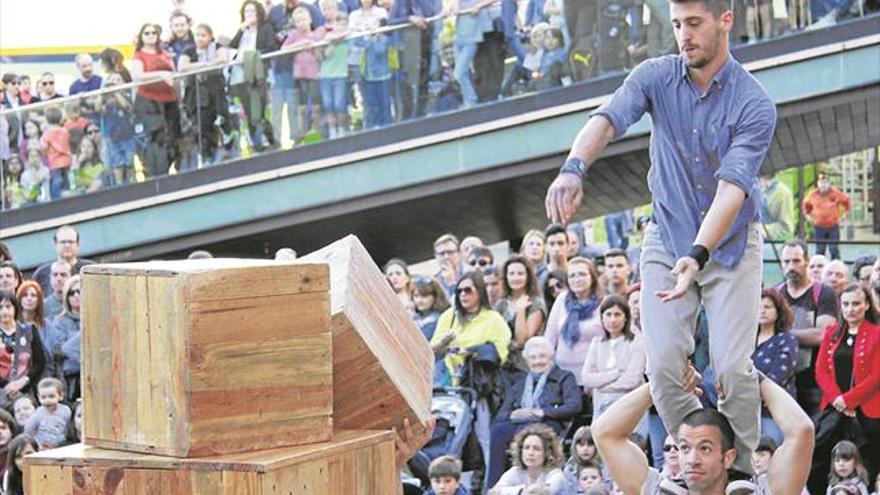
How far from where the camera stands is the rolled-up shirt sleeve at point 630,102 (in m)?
6.84

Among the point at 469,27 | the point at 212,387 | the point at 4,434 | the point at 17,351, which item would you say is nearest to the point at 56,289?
the point at 17,351

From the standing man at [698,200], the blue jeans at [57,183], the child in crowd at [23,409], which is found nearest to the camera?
the standing man at [698,200]

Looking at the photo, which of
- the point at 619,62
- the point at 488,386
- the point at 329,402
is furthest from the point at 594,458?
the point at 619,62

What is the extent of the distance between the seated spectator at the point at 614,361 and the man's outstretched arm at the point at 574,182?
4.46m

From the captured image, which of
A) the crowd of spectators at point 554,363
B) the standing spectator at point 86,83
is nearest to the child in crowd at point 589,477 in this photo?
the crowd of spectators at point 554,363

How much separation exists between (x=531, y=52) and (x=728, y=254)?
970 centimetres

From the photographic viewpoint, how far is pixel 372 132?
17.5 meters

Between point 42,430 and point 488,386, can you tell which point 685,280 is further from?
point 42,430

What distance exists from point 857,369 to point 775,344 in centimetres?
46

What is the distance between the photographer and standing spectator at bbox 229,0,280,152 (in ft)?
55.2

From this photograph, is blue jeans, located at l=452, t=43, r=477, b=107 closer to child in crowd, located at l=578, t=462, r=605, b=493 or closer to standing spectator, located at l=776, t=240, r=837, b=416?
standing spectator, located at l=776, t=240, r=837, b=416

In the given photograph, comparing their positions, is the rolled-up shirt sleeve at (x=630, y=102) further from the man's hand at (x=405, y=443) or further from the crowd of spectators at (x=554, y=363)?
the crowd of spectators at (x=554, y=363)

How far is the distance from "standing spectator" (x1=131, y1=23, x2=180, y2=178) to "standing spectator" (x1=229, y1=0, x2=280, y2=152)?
0.57 m

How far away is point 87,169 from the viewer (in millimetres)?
17641
